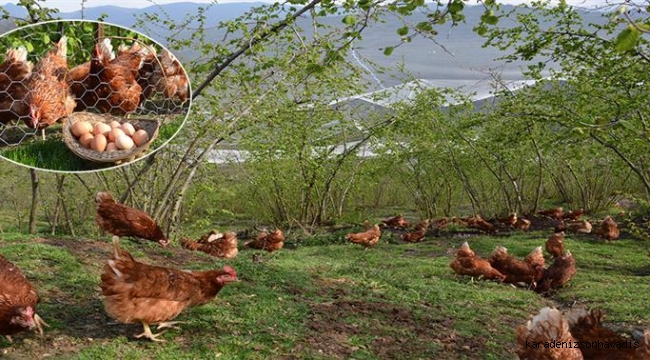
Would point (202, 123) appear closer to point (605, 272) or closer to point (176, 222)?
point (176, 222)

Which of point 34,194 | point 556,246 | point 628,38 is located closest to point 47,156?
point 628,38

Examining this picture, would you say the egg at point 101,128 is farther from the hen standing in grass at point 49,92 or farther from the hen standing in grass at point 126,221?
the hen standing in grass at point 126,221

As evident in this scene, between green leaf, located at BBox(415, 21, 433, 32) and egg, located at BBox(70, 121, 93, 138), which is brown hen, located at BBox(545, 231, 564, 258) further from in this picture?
egg, located at BBox(70, 121, 93, 138)

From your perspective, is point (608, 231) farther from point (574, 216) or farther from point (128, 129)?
point (128, 129)

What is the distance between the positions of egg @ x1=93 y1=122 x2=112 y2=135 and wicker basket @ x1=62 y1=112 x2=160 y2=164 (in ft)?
0.12

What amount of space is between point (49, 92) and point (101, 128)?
296mm

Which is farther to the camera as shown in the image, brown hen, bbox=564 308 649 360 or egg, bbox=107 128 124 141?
brown hen, bbox=564 308 649 360

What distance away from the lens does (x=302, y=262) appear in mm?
9008

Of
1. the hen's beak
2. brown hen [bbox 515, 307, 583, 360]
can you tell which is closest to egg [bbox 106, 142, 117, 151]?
the hen's beak

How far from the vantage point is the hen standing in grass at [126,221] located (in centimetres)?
600

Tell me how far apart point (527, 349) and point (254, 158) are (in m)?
9.21

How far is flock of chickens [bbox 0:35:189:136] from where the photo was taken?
2.93 metres

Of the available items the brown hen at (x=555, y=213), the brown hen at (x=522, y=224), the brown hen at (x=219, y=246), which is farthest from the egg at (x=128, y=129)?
the brown hen at (x=555, y=213)

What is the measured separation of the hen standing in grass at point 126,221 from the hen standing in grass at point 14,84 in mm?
3040
